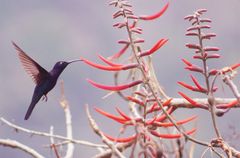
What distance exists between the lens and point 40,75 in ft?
3.38

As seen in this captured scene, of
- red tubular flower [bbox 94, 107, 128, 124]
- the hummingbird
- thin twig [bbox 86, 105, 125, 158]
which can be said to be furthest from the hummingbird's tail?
thin twig [bbox 86, 105, 125, 158]

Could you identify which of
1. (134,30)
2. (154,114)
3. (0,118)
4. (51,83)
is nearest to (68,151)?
(0,118)

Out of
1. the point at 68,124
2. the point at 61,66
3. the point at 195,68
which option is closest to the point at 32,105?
the point at 61,66

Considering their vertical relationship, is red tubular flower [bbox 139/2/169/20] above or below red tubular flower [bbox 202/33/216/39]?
above

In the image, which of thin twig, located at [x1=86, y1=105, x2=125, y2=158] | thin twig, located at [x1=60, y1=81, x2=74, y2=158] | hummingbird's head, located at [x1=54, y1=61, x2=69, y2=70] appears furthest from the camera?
thin twig, located at [x1=60, y1=81, x2=74, y2=158]

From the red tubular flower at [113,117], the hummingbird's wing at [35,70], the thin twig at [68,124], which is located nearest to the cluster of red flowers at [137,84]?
the red tubular flower at [113,117]

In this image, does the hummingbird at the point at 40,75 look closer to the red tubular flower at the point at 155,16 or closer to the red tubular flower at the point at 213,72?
the red tubular flower at the point at 155,16

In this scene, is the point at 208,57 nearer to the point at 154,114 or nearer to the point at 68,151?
the point at 154,114

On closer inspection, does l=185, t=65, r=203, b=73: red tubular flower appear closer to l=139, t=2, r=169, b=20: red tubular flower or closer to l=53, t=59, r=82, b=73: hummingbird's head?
l=139, t=2, r=169, b=20: red tubular flower

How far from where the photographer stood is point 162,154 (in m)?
0.59

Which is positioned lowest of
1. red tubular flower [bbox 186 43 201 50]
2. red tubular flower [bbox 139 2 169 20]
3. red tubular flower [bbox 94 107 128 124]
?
red tubular flower [bbox 94 107 128 124]

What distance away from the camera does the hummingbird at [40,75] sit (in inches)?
37.8

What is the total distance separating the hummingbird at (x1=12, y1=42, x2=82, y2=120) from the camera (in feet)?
3.15

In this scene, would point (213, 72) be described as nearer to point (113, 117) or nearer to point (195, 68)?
point (195, 68)
